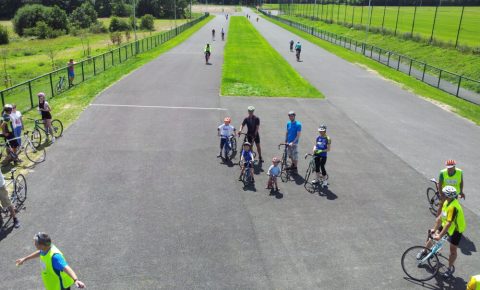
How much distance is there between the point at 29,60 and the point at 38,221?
47.3 m

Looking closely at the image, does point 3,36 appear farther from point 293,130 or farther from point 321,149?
point 321,149

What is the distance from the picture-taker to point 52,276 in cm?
662

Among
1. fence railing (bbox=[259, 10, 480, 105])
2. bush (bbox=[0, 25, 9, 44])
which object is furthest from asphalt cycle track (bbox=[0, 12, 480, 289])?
bush (bbox=[0, 25, 9, 44])

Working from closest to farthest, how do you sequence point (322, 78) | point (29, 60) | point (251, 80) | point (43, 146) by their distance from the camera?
point (43, 146), point (251, 80), point (322, 78), point (29, 60)

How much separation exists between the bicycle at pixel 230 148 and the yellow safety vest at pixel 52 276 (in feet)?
27.2

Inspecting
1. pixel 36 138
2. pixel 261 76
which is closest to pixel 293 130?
pixel 36 138

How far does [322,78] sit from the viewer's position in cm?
3133

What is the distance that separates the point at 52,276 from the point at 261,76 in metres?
25.6

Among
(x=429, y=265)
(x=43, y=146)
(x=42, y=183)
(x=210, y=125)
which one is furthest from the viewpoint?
(x=210, y=125)

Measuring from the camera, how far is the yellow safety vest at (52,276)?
6.56 metres

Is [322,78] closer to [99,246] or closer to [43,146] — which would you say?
[43,146]

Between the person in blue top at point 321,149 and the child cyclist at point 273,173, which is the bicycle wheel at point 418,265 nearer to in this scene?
the person in blue top at point 321,149

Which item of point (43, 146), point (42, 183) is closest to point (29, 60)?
point (43, 146)

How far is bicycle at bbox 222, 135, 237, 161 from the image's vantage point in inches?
568
